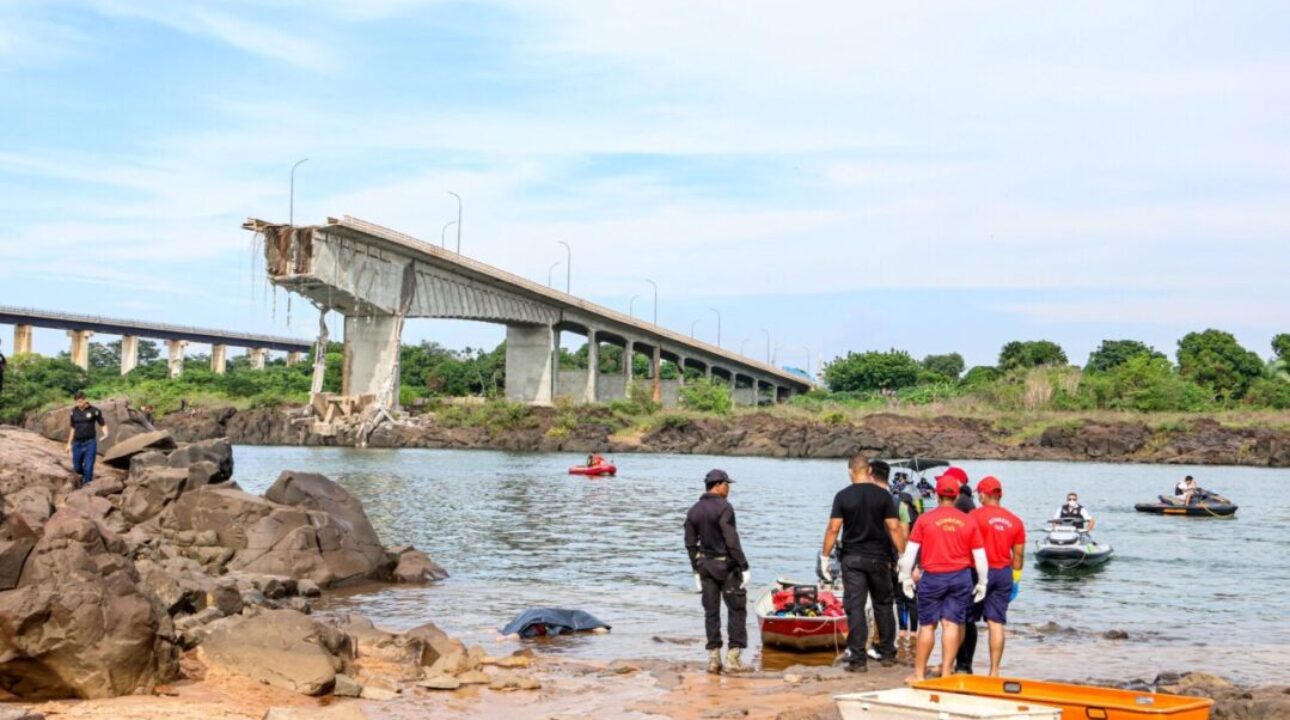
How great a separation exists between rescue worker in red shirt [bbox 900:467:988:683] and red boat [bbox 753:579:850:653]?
3.39 m

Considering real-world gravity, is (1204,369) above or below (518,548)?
above

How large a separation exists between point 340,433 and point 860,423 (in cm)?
3627

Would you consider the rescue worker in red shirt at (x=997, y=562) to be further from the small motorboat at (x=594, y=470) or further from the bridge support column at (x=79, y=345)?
the bridge support column at (x=79, y=345)

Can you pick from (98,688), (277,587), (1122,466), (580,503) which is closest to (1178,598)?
(277,587)

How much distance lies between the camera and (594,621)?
55.6 feet

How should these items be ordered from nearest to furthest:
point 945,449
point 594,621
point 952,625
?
point 952,625 < point 594,621 < point 945,449

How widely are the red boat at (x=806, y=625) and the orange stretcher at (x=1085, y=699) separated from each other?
17.9 feet

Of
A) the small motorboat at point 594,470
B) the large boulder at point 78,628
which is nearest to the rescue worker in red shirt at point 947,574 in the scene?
the large boulder at point 78,628

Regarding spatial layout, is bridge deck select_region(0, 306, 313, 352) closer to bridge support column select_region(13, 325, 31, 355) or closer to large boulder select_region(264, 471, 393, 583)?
bridge support column select_region(13, 325, 31, 355)

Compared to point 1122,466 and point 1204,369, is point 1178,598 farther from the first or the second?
point 1204,369

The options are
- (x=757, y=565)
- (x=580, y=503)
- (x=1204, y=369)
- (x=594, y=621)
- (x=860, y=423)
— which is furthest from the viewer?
(x=1204, y=369)

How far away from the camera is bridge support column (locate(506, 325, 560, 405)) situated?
10412cm

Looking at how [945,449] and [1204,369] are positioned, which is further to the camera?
[1204,369]

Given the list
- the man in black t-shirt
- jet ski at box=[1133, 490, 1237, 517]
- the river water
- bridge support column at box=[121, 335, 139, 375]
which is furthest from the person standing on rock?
bridge support column at box=[121, 335, 139, 375]
